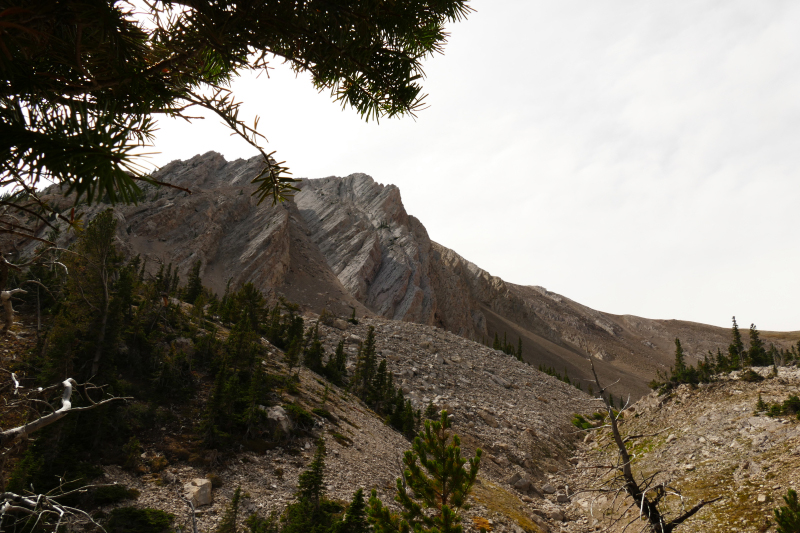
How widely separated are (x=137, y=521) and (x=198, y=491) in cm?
262

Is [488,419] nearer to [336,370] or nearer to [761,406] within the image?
[336,370]

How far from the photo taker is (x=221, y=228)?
8531 cm

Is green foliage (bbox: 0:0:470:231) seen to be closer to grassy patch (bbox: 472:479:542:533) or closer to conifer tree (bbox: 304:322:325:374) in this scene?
grassy patch (bbox: 472:479:542:533)

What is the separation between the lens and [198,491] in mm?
14344

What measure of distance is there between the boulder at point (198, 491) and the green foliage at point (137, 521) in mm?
1687

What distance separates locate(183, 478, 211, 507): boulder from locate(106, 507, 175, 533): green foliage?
66.4 inches

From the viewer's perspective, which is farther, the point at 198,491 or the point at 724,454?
the point at 724,454

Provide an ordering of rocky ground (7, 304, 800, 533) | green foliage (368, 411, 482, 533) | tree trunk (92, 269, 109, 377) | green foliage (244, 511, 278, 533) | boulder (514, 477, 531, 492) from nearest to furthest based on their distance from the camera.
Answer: green foliage (368, 411, 482, 533), green foliage (244, 511, 278, 533), rocky ground (7, 304, 800, 533), tree trunk (92, 269, 109, 377), boulder (514, 477, 531, 492)

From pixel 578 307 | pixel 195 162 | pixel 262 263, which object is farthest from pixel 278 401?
pixel 578 307

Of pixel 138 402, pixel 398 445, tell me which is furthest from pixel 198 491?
pixel 398 445

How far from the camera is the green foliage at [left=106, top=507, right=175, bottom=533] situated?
1151 centimetres

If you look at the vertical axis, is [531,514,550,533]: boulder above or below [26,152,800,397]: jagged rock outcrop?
below

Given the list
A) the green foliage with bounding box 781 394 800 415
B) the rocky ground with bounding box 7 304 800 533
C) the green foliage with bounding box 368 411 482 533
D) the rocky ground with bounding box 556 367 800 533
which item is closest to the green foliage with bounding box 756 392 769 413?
the rocky ground with bounding box 556 367 800 533

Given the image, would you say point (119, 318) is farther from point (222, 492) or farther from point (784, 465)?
point (784, 465)
